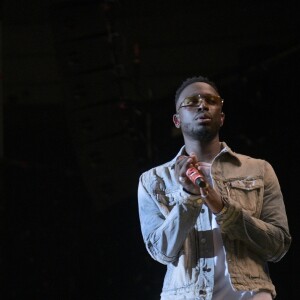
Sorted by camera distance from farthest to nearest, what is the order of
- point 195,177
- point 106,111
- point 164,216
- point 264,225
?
point 106,111
point 164,216
point 264,225
point 195,177

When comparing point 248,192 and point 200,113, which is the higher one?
point 200,113

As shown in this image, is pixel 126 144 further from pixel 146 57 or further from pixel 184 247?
pixel 184 247

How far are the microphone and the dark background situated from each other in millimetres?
1596

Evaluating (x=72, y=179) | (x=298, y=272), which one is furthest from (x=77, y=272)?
(x=298, y=272)

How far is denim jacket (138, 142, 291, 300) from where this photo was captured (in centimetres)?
147

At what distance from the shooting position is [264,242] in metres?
1.50

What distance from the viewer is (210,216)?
157 centimetres

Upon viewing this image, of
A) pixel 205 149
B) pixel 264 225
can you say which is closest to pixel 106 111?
pixel 205 149

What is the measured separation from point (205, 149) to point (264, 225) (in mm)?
245

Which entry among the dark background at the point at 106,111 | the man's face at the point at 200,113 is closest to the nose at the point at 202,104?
the man's face at the point at 200,113

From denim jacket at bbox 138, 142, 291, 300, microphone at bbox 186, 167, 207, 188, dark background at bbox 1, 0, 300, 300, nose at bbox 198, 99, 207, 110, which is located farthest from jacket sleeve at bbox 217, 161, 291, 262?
dark background at bbox 1, 0, 300, 300

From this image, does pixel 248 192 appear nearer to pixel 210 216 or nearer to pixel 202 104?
pixel 210 216

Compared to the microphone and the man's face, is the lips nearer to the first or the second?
the man's face

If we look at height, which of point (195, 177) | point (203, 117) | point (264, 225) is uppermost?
point (203, 117)
